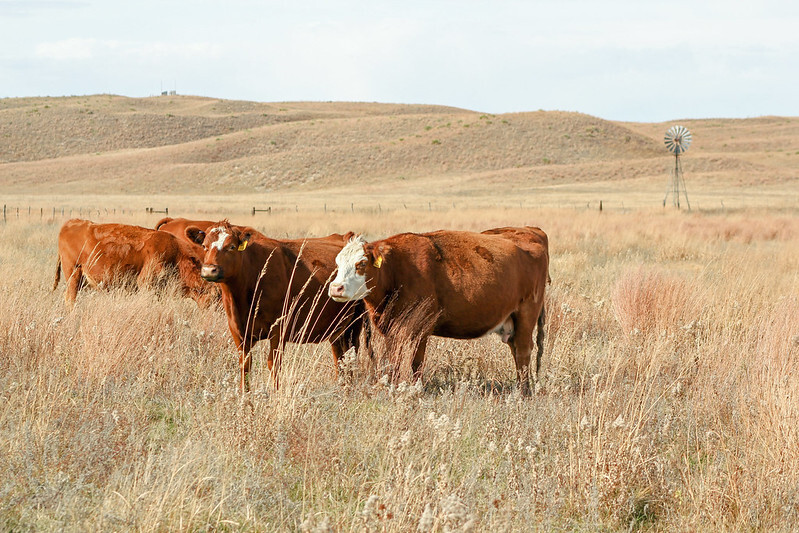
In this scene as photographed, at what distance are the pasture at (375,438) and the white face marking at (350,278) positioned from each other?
0.49 meters

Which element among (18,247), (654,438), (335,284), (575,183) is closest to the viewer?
(654,438)

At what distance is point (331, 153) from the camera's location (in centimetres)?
8469

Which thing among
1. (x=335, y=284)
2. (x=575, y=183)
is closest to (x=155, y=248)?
(x=335, y=284)

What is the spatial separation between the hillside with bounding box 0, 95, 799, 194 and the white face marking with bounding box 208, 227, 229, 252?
5746 centimetres

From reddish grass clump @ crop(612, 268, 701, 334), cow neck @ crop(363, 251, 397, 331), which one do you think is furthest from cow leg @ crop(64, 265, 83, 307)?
reddish grass clump @ crop(612, 268, 701, 334)

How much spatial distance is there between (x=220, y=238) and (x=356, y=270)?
1.11 metres

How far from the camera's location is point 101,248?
970 cm

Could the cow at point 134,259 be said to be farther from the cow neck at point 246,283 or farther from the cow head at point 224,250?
the cow head at point 224,250

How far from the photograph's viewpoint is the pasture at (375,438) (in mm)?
3846

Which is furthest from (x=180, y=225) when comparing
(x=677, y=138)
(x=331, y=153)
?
(x=331, y=153)

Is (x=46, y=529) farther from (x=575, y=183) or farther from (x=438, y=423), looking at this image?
(x=575, y=183)

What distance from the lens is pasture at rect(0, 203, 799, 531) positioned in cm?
385

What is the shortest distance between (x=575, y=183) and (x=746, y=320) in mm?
61679

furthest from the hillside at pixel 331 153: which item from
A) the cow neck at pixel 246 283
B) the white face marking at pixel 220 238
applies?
the white face marking at pixel 220 238
